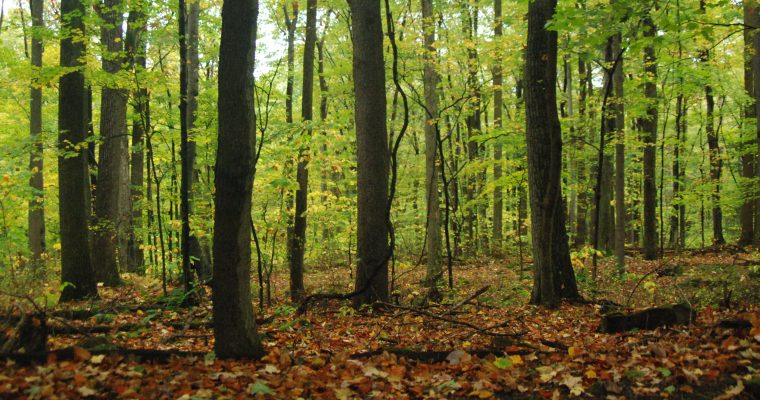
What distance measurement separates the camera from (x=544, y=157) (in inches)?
307

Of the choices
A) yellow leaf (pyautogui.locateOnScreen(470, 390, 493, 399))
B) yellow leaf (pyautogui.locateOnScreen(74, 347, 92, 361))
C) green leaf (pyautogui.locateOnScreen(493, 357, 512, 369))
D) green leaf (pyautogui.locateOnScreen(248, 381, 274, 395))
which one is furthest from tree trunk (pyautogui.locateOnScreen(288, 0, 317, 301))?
yellow leaf (pyautogui.locateOnScreen(470, 390, 493, 399))

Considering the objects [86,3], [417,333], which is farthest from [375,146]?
[86,3]

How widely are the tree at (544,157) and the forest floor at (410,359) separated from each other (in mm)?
606

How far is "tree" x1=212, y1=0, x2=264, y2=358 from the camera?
4398 millimetres

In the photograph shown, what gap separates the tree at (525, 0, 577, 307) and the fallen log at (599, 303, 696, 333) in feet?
5.82

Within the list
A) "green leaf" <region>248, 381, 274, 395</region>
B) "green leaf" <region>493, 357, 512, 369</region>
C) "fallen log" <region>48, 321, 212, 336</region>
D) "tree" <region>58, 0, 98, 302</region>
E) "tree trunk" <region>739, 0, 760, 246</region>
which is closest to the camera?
"green leaf" <region>248, 381, 274, 395</region>

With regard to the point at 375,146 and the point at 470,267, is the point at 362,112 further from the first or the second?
the point at 470,267

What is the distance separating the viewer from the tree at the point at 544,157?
7383 mm

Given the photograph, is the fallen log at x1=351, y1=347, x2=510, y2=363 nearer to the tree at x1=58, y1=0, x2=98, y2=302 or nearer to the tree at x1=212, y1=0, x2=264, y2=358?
the tree at x1=212, y1=0, x2=264, y2=358

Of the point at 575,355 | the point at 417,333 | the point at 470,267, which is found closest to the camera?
the point at 575,355

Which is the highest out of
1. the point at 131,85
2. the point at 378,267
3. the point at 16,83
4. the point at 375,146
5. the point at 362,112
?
the point at 16,83

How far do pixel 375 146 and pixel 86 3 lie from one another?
6.30 metres

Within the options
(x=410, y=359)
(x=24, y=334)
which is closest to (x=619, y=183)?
(x=410, y=359)

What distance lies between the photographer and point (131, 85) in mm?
9062
